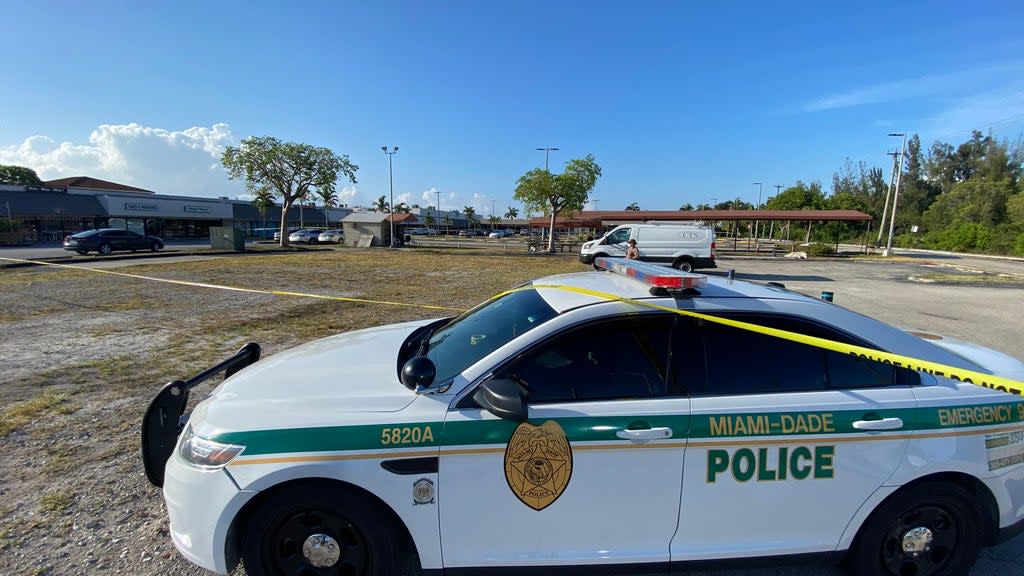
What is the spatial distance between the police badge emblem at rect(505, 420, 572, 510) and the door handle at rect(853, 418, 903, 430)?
1.35 m

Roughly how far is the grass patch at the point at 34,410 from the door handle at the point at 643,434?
5002 millimetres

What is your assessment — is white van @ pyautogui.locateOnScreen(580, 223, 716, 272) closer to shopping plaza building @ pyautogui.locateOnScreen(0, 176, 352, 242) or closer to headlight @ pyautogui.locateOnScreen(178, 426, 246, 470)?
headlight @ pyautogui.locateOnScreen(178, 426, 246, 470)

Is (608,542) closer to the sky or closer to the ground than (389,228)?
closer to the ground

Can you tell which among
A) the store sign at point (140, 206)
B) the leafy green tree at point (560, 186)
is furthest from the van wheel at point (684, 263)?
the store sign at point (140, 206)

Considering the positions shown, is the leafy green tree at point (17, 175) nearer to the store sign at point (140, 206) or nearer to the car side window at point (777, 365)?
the store sign at point (140, 206)

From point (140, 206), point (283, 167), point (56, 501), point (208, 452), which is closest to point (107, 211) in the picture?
point (140, 206)

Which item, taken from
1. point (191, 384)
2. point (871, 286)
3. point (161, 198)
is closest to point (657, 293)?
point (191, 384)

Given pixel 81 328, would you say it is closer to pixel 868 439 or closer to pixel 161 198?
pixel 868 439

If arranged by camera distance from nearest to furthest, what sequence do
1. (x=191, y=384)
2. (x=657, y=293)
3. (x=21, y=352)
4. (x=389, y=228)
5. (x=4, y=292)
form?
(x=657, y=293) → (x=191, y=384) → (x=21, y=352) → (x=4, y=292) → (x=389, y=228)

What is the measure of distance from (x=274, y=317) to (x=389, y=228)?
96.9ft

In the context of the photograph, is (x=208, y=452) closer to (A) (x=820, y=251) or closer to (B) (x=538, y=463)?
(B) (x=538, y=463)

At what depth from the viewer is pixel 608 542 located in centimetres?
206

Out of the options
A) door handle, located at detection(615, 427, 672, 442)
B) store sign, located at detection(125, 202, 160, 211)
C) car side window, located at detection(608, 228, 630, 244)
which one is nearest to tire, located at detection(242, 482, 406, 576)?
door handle, located at detection(615, 427, 672, 442)

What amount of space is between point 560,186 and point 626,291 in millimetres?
29417
